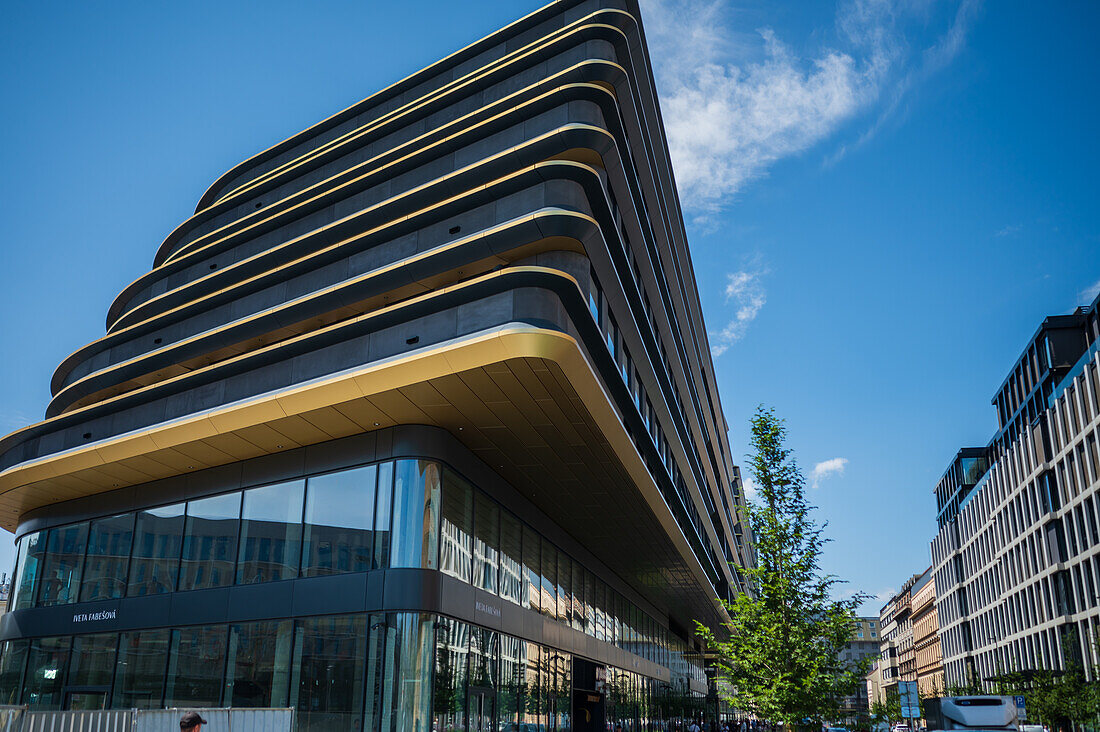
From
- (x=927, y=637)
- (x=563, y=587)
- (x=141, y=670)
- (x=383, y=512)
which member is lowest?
(x=141, y=670)

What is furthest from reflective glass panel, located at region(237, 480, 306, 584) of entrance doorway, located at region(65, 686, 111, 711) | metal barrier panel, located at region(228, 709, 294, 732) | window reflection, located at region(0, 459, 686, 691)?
metal barrier panel, located at region(228, 709, 294, 732)

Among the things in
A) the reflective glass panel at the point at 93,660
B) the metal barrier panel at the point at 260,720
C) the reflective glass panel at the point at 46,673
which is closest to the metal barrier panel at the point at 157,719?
the metal barrier panel at the point at 260,720

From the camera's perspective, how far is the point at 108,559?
27.0 meters

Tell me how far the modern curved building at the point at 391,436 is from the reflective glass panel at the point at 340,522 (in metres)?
0.08

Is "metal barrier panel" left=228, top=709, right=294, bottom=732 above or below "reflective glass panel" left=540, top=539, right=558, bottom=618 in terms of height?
below

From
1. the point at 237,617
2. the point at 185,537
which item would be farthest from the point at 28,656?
the point at 237,617

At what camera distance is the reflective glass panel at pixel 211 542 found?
24.0m

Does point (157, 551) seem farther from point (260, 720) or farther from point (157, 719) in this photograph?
point (157, 719)

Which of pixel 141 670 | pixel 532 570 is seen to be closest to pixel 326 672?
pixel 141 670

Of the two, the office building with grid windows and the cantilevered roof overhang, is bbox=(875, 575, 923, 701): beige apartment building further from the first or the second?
the cantilevered roof overhang

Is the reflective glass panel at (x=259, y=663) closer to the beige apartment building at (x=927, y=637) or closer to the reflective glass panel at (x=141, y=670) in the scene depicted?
the reflective glass panel at (x=141, y=670)

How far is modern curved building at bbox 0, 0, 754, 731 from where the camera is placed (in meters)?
20.2

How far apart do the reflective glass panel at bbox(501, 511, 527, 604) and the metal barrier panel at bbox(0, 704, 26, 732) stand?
1560cm

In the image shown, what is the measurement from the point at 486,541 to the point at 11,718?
1451 cm
